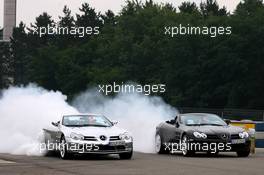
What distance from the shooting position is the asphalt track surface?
15318 millimetres

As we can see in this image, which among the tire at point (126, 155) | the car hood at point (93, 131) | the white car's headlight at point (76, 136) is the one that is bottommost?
the tire at point (126, 155)

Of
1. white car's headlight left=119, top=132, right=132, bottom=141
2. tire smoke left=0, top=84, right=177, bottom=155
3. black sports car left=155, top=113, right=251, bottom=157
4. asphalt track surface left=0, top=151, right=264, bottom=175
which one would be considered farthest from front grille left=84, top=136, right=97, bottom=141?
tire smoke left=0, top=84, right=177, bottom=155

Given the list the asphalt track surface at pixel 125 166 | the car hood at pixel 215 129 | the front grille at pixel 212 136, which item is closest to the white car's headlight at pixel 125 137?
the asphalt track surface at pixel 125 166

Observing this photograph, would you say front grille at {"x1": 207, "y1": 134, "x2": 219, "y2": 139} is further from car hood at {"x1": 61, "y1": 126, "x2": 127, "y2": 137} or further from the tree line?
the tree line

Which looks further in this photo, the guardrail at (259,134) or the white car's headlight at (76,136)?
the guardrail at (259,134)

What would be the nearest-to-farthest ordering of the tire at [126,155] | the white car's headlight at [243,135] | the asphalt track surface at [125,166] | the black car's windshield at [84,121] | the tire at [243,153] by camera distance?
the asphalt track surface at [125,166]
the tire at [126,155]
the black car's windshield at [84,121]
the white car's headlight at [243,135]
the tire at [243,153]

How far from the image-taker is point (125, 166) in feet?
56.1

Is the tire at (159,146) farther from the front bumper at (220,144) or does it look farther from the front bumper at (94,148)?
the front bumper at (94,148)

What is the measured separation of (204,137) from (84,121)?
10.6ft

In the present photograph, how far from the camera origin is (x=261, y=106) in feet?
271

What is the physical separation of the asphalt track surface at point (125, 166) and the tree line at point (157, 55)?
6363 cm

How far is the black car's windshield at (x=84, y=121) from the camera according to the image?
20.7m

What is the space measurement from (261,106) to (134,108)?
5414 cm

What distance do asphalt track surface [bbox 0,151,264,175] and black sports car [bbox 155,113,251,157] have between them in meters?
0.89
